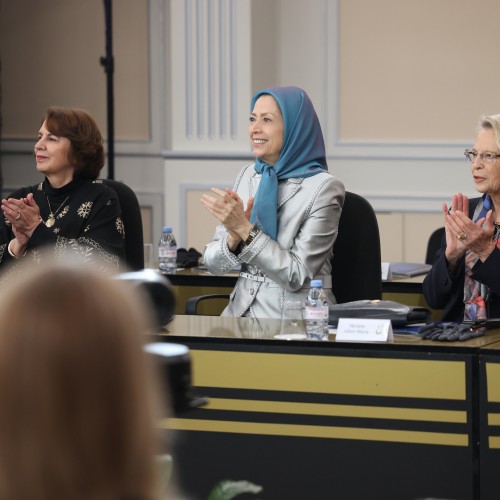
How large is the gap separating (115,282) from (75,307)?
1.8 inches

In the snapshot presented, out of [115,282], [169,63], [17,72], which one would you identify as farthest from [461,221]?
[17,72]

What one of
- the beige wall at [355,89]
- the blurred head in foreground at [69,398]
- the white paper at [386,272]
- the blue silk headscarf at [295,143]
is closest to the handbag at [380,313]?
the blue silk headscarf at [295,143]

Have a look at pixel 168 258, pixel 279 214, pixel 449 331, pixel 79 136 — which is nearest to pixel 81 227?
pixel 79 136

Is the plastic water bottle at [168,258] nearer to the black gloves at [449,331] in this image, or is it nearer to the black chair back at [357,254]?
the black chair back at [357,254]

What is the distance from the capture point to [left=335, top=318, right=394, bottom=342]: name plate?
2635mm

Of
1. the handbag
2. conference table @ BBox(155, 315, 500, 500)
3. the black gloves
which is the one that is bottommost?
conference table @ BBox(155, 315, 500, 500)

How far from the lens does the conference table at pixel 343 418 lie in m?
2.53

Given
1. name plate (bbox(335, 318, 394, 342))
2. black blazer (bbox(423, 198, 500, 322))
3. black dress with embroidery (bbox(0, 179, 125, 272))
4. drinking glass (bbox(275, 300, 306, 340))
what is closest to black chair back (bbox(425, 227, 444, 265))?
black blazer (bbox(423, 198, 500, 322))

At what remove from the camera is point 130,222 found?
12.1ft

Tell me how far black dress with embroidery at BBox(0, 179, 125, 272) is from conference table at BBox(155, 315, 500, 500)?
807mm

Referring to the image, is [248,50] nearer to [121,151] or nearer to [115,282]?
[121,151]

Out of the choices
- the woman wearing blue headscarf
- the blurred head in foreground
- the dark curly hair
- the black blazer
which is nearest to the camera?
the blurred head in foreground

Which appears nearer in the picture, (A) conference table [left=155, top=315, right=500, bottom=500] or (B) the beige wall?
(A) conference table [left=155, top=315, right=500, bottom=500]

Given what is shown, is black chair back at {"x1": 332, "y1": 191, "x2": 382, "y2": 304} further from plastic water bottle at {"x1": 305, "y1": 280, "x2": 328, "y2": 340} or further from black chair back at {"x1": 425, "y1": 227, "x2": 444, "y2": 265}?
black chair back at {"x1": 425, "y1": 227, "x2": 444, "y2": 265}
